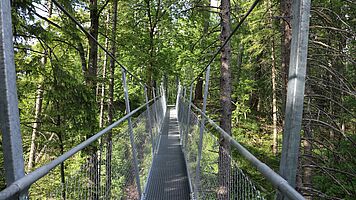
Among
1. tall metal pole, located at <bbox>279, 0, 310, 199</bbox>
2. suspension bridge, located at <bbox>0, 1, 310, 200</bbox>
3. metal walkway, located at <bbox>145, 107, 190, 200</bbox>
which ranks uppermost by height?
tall metal pole, located at <bbox>279, 0, 310, 199</bbox>

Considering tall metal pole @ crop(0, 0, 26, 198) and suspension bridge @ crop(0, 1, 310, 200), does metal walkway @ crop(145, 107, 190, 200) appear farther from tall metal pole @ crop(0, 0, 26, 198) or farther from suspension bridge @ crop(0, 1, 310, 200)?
tall metal pole @ crop(0, 0, 26, 198)

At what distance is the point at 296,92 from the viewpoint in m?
0.76

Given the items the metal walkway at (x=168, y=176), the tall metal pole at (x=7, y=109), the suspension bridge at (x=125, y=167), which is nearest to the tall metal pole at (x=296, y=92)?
the suspension bridge at (x=125, y=167)

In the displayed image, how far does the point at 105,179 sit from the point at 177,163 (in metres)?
3.18

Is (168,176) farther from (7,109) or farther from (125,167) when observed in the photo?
(7,109)

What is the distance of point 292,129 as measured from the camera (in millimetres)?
745

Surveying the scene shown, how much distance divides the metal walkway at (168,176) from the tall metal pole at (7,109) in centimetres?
306

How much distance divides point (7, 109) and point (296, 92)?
28.2 inches

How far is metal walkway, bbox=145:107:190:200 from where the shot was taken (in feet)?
12.1

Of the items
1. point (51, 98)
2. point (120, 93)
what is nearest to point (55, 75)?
point (51, 98)

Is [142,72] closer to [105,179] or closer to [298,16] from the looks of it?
[105,179]

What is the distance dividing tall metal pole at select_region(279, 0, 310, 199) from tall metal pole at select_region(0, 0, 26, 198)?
652 mm

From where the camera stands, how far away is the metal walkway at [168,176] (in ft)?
12.1

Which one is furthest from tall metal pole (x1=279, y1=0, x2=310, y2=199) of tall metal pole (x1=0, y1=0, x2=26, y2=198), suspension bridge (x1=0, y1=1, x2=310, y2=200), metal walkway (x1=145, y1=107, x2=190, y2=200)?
metal walkway (x1=145, y1=107, x2=190, y2=200)
